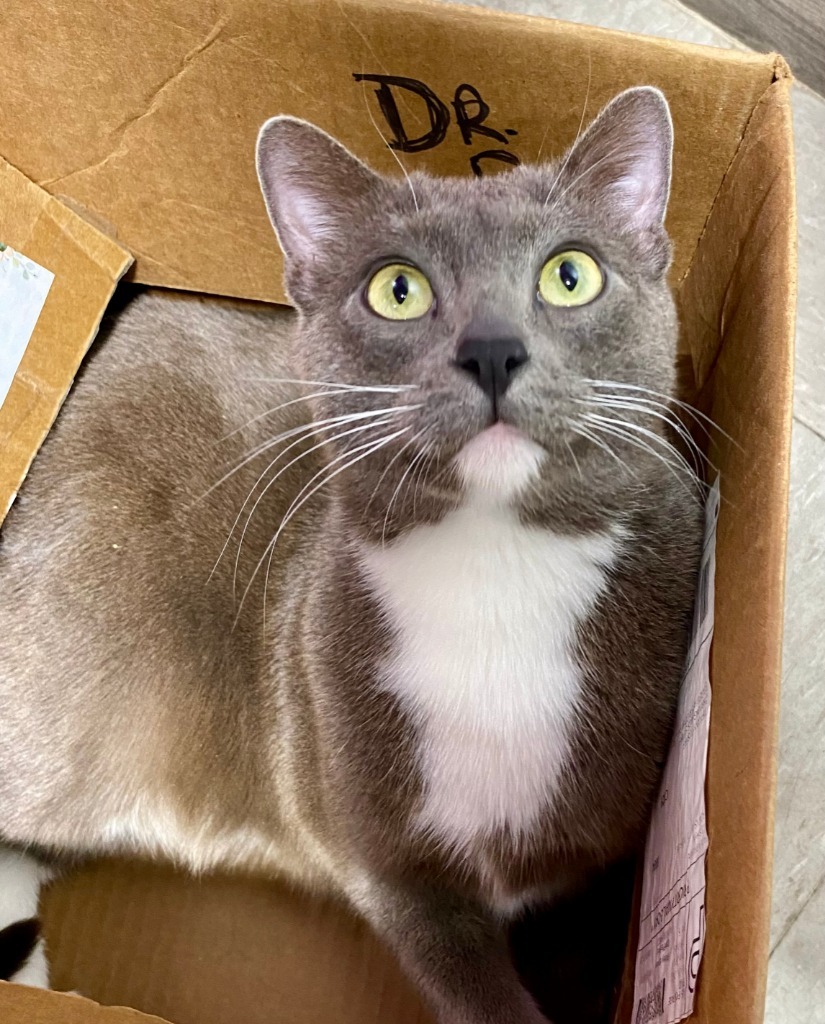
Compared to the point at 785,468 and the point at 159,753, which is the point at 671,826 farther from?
the point at 159,753

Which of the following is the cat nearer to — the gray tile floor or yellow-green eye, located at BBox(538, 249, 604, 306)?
yellow-green eye, located at BBox(538, 249, 604, 306)

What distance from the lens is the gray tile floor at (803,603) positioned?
1.32 meters

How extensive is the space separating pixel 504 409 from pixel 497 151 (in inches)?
24.9

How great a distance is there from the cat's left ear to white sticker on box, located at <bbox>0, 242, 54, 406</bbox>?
0.83m

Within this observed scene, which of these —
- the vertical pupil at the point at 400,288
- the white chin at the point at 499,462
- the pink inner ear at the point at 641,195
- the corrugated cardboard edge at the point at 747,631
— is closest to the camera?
the corrugated cardboard edge at the point at 747,631

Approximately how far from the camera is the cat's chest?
2.99 ft

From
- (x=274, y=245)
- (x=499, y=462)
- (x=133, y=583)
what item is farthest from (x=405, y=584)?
(x=274, y=245)

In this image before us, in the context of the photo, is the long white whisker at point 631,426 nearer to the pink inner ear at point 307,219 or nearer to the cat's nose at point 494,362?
the cat's nose at point 494,362

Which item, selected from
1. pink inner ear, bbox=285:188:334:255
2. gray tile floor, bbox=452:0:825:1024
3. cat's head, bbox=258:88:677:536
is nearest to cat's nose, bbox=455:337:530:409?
cat's head, bbox=258:88:677:536

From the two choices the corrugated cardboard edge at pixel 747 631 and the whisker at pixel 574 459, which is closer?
the corrugated cardboard edge at pixel 747 631

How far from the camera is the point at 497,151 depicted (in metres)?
1.25

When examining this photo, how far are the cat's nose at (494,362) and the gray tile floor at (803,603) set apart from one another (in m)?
0.87

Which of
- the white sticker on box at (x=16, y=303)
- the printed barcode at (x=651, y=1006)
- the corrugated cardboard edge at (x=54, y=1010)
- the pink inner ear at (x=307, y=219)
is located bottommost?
the corrugated cardboard edge at (x=54, y=1010)

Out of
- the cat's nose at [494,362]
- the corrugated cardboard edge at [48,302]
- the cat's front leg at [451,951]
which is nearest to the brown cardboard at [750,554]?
the cat's nose at [494,362]
